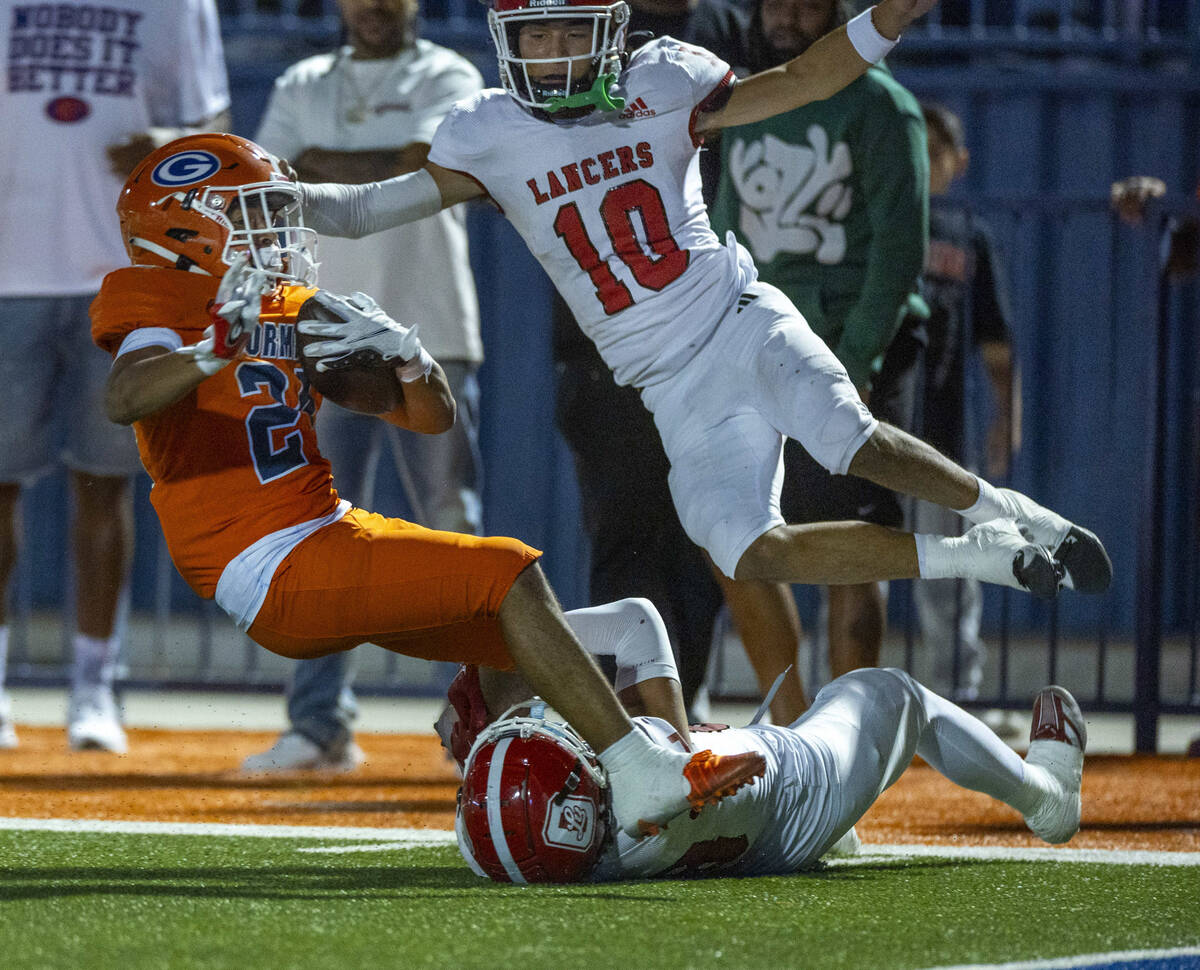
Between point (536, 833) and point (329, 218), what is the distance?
1505 millimetres

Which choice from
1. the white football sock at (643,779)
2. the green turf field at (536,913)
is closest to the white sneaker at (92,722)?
the green turf field at (536,913)

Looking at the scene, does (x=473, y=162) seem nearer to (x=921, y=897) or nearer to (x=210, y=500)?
(x=210, y=500)

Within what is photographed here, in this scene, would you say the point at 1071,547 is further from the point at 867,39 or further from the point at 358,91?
the point at 358,91

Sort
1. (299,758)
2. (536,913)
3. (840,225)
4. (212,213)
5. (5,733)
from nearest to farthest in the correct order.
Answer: (536,913)
(212,213)
(840,225)
(299,758)
(5,733)

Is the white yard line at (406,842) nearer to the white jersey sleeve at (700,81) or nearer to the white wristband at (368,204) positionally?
the white wristband at (368,204)

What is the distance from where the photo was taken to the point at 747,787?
135 inches

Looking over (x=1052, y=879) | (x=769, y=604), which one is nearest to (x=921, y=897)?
(x=1052, y=879)

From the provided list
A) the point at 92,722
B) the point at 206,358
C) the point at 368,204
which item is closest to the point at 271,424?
the point at 206,358

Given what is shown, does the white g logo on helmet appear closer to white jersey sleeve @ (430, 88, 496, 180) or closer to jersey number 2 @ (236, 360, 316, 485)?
jersey number 2 @ (236, 360, 316, 485)

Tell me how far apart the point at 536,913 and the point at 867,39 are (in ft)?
6.86

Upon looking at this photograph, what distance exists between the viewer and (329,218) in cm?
413

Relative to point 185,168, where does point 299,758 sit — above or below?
below

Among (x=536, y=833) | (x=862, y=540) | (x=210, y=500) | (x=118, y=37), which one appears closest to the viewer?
(x=536, y=833)

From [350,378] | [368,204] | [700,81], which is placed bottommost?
[350,378]
